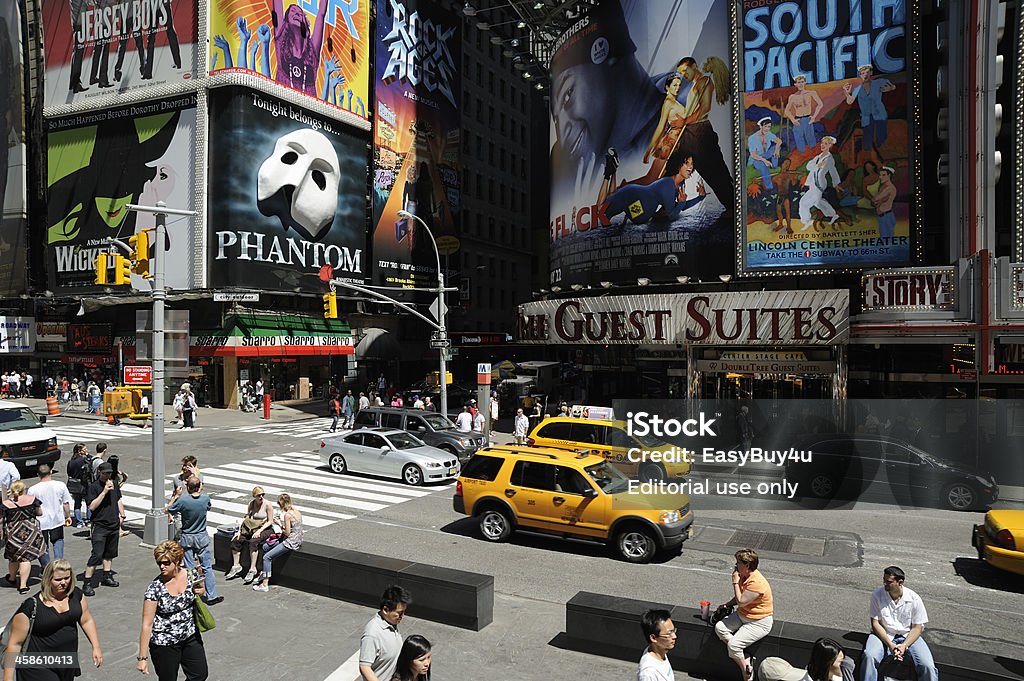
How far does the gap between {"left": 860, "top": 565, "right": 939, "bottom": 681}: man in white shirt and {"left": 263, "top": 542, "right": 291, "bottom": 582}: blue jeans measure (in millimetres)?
8264

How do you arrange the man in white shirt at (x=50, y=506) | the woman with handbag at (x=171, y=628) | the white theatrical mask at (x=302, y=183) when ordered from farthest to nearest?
the white theatrical mask at (x=302, y=183)
the man in white shirt at (x=50, y=506)
the woman with handbag at (x=171, y=628)

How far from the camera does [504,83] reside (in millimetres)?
76562

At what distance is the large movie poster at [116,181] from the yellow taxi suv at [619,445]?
106 feet

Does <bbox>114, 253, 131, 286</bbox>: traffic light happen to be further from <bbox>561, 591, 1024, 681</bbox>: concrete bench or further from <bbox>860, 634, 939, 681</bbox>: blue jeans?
<bbox>860, 634, 939, 681</bbox>: blue jeans

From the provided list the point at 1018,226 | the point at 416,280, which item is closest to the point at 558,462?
the point at 1018,226

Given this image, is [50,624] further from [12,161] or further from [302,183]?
[12,161]

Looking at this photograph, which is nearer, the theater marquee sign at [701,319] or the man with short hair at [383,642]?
the man with short hair at [383,642]

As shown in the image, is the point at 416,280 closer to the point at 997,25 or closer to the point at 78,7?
the point at 78,7

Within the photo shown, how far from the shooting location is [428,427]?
25.7 m

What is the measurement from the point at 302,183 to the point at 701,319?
30387 millimetres

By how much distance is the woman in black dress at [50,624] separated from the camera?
6305 mm

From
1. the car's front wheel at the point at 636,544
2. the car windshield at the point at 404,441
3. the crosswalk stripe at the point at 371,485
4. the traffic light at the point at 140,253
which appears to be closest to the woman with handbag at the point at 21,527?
the traffic light at the point at 140,253

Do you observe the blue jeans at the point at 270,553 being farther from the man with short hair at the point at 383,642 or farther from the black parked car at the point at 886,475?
the black parked car at the point at 886,475

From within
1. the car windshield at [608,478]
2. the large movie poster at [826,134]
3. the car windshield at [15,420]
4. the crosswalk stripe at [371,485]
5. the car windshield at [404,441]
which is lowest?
the crosswalk stripe at [371,485]
